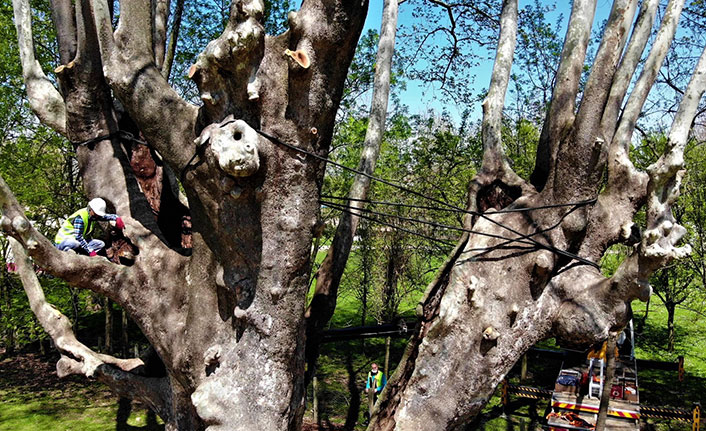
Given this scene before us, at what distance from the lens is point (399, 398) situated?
335cm

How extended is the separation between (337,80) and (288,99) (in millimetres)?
294

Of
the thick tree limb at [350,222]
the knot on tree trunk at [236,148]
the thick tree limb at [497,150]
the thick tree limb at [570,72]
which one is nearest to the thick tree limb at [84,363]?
the thick tree limb at [350,222]

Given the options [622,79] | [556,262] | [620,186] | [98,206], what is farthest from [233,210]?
[622,79]

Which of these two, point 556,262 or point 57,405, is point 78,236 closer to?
point 556,262

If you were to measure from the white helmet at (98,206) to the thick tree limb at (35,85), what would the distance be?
712 mm

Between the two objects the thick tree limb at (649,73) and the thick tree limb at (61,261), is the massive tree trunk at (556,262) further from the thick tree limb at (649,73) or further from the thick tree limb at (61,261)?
the thick tree limb at (61,261)

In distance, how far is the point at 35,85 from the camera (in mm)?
4051

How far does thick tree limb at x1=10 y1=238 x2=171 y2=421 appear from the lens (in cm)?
395

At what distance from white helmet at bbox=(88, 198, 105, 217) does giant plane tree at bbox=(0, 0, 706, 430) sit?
0.57ft

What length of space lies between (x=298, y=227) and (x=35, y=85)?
256 centimetres

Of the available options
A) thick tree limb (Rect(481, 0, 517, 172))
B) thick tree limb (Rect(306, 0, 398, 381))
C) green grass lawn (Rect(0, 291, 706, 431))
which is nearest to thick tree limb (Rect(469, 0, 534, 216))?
thick tree limb (Rect(481, 0, 517, 172))

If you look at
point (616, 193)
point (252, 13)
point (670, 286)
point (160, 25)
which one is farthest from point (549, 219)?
point (670, 286)

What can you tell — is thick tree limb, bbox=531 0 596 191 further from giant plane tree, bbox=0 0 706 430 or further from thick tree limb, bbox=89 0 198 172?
thick tree limb, bbox=89 0 198 172

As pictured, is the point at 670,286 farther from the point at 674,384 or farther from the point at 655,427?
the point at 655,427
